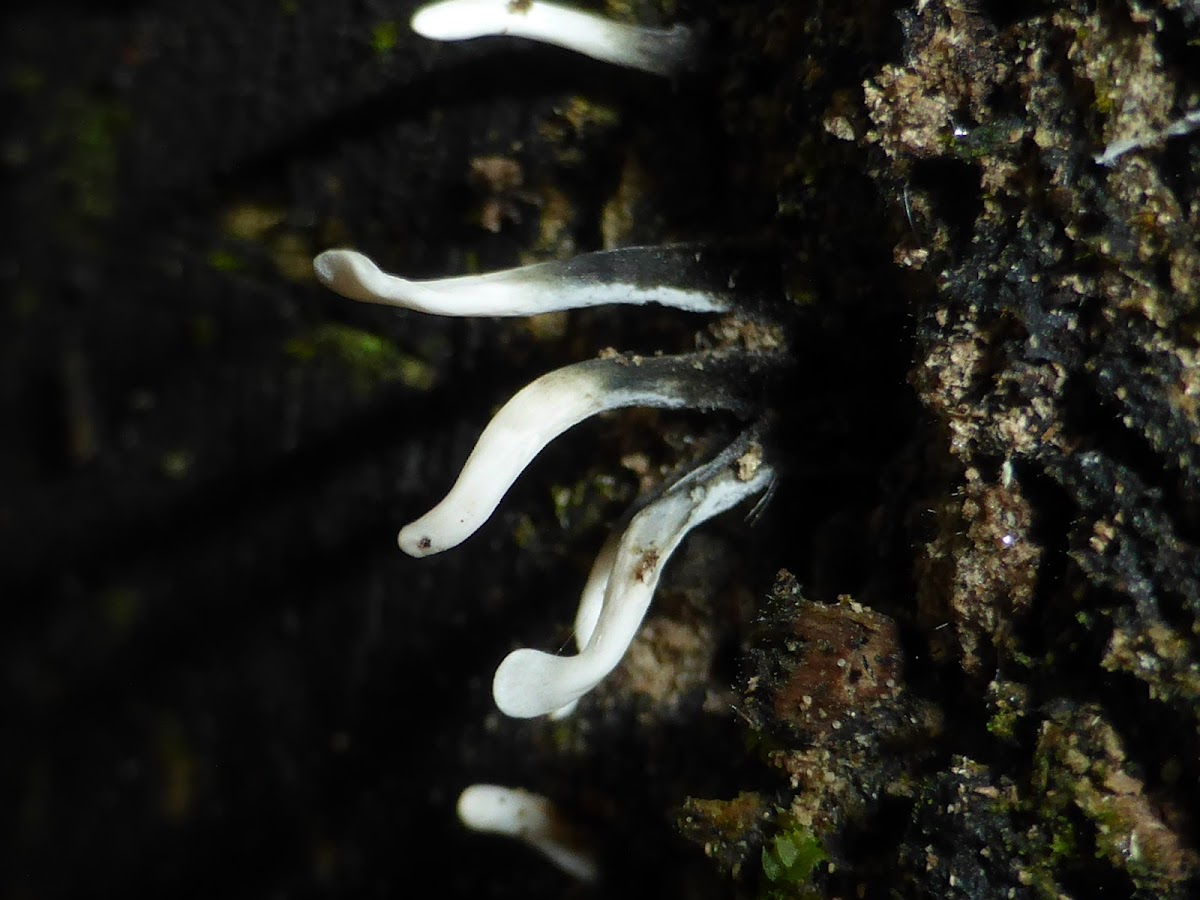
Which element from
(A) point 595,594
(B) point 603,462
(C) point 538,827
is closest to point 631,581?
(A) point 595,594

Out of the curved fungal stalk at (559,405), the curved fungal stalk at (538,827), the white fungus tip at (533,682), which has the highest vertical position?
the curved fungal stalk at (559,405)

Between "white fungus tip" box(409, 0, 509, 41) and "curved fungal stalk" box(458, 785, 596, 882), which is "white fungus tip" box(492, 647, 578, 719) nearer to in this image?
"curved fungal stalk" box(458, 785, 596, 882)

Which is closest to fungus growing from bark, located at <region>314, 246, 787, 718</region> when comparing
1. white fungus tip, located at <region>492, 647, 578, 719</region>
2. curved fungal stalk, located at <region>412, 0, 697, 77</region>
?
white fungus tip, located at <region>492, 647, 578, 719</region>

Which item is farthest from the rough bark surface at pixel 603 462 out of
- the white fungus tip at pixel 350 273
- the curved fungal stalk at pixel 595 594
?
the white fungus tip at pixel 350 273

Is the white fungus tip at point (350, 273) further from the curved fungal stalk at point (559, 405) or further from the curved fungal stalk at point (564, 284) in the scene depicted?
the curved fungal stalk at point (559, 405)

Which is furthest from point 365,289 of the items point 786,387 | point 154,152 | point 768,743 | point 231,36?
point 154,152

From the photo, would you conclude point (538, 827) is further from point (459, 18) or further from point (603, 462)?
point (459, 18)
